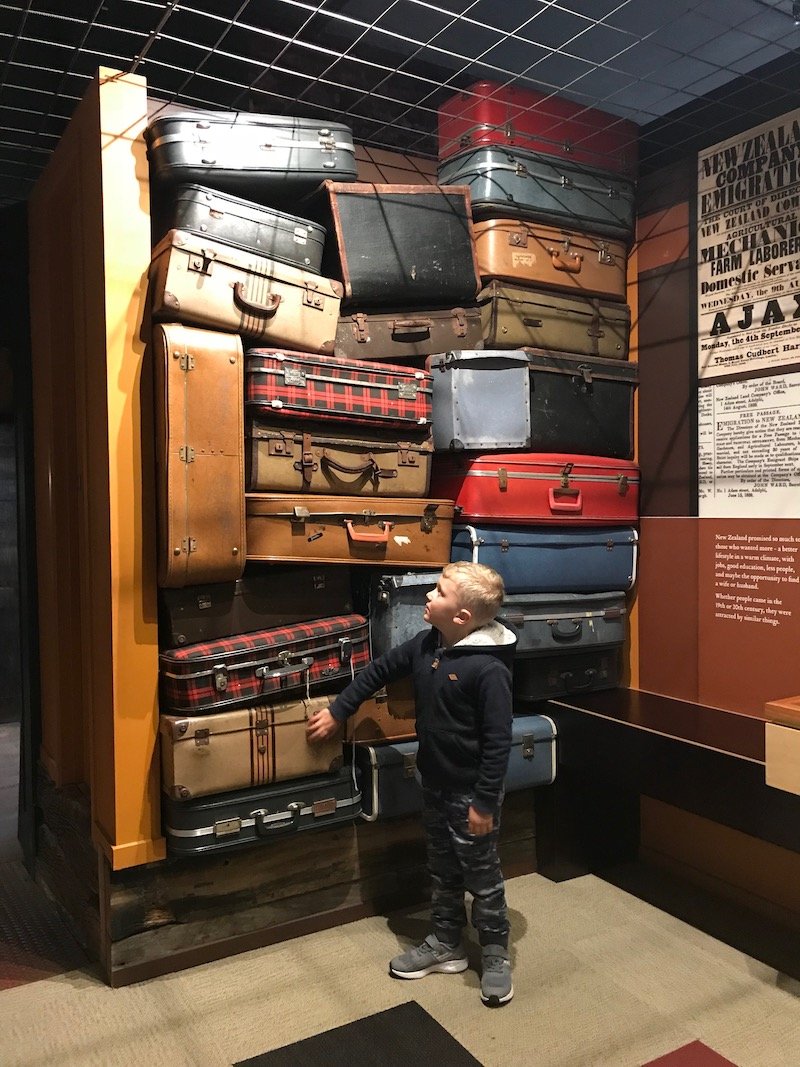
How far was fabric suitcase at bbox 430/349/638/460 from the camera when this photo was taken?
119 inches

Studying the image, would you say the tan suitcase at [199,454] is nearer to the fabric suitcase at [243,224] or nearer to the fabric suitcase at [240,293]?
the fabric suitcase at [240,293]

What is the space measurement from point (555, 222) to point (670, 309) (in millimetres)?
558

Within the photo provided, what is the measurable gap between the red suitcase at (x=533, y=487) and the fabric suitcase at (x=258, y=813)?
3.45 ft

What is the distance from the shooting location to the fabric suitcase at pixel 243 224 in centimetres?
251

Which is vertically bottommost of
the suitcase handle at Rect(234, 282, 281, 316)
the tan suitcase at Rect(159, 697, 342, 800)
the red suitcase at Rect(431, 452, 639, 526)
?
the tan suitcase at Rect(159, 697, 342, 800)

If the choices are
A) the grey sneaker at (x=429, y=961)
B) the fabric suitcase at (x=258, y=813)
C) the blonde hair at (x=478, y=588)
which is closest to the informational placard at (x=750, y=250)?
the blonde hair at (x=478, y=588)

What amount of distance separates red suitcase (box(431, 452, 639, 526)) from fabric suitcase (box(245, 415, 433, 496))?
19cm

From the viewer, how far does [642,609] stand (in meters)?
3.41

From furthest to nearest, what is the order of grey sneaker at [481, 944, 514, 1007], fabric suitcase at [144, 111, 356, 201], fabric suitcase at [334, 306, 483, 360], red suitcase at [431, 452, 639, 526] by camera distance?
red suitcase at [431, 452, 639, 526] → fabric suitcase at [334, 306, 483, 360] → fabric suitcase at [144, 111, 356, 201] → grey sneaker at [481, 944, 514, 1007]

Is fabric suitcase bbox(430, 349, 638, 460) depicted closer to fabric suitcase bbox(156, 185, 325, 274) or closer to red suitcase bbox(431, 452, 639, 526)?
red suitcase bbox(431, 452, 639, 526)

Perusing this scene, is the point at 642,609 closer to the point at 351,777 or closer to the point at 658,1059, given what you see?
the point at 351,777

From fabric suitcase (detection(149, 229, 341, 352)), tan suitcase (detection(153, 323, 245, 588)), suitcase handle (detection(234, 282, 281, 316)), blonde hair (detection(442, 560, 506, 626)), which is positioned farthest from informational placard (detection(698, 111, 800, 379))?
tan suitcase (detection(153, 323, 245, 588))

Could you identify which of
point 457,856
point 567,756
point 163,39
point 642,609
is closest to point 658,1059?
point 457,856

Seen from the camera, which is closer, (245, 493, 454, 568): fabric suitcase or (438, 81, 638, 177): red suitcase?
(245, 493, 454, 568): fabric suitcase
